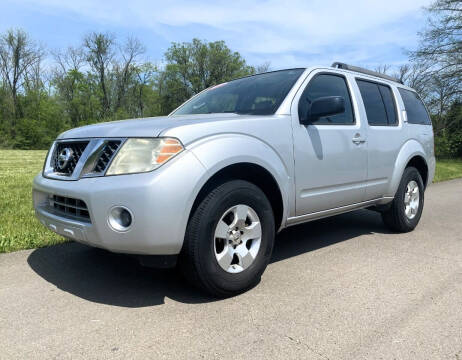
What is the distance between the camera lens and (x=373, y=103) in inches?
177

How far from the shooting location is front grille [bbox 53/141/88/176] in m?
2.95

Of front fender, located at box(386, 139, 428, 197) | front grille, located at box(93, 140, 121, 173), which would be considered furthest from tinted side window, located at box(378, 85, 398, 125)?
front grille, located at box(93, 140, 121, 173)

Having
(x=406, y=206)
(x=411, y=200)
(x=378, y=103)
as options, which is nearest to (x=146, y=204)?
(x=378, y=103)

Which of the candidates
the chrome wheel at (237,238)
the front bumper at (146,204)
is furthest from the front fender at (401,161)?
the front bumper at (146,204)

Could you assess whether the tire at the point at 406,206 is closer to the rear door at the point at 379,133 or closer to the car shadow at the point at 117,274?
the rear door at the point at 379,133

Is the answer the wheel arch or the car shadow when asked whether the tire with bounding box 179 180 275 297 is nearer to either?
the wheel arch

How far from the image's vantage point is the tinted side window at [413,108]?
5.19m

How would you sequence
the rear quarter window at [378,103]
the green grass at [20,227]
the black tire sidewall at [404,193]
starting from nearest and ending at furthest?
the green grass at [20,227], the rear quarter window at [378,103], the black tire sidewall at [404,193]

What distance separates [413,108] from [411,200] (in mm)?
1265

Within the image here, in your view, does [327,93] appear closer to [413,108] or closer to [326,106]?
[326,106]

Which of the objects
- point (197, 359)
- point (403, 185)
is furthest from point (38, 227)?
point (403, 185)

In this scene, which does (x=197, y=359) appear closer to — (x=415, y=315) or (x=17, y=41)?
(x=415, y=315)

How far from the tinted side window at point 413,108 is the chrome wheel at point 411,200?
2.74 ft

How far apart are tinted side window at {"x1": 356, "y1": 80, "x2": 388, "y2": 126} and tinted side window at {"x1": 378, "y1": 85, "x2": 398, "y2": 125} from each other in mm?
82
